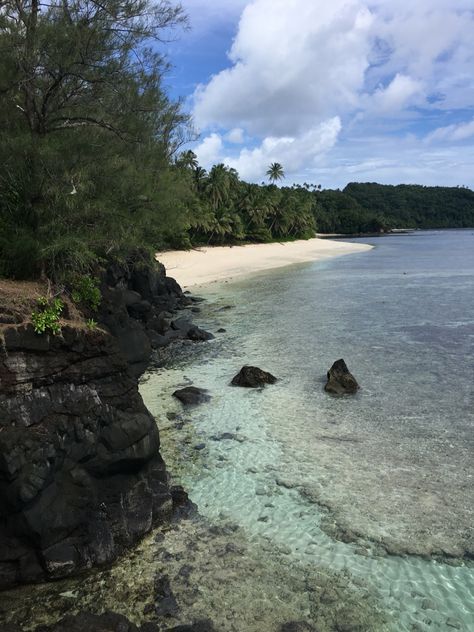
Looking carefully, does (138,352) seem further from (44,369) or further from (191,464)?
Result: (44,369)

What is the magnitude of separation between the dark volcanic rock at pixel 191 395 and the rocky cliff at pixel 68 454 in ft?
15.6

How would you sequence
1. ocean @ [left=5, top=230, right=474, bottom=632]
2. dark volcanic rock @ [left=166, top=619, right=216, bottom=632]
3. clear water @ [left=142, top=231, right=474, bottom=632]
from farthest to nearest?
clear water @ [left=142, top=231, right=474, bottom=632] < ocean @ [left=5, top=230, right=474, bottom=632] < dark volcanic rock @ [left=166, top=619, right=216, bottom=632]

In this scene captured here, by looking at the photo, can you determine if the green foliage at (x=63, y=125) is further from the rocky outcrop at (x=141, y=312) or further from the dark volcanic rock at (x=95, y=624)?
the dark volcanic rock at (x=95, y=624)

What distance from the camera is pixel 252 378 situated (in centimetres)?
1600

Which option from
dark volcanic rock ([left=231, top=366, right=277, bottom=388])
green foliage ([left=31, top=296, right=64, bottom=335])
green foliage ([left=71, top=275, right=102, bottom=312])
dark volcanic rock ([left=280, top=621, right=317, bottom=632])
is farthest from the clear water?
green foliage ([left=31, top=296, right=64, bottom=335])

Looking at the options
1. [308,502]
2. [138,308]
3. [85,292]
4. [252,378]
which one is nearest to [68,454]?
[85,292]

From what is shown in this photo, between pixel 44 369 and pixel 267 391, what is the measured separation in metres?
8.60

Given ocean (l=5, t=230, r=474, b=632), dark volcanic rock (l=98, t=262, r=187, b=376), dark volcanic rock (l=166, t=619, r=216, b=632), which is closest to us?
dark volcanic rock (l=166, t=619, r=216, b=632)

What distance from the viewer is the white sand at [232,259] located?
173 feet

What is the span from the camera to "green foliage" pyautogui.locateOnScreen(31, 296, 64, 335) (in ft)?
27.5

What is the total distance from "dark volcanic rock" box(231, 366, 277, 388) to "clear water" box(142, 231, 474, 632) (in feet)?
1.36

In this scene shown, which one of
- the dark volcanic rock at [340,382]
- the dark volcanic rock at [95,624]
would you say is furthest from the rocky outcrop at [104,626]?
the dark volcanic rock at [340,382]

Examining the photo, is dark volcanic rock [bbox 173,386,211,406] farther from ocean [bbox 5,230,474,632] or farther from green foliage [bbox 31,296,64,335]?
green foliage [bbox 31,296,64,335]

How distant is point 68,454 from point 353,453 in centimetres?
651
